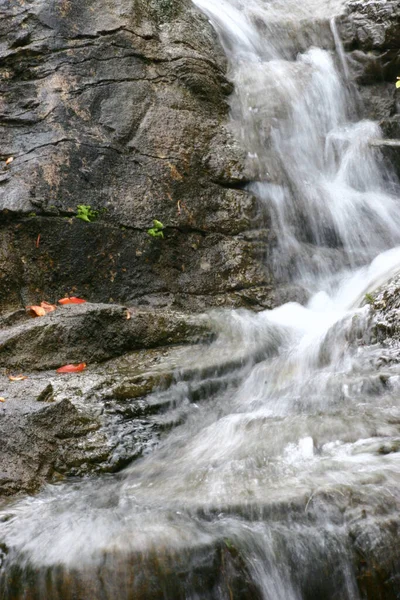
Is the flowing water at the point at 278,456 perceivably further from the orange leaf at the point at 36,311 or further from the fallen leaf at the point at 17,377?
the orange leaf at the point at 36,311

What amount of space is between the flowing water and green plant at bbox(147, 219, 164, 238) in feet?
3.66

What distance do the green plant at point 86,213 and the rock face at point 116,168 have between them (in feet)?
0.14

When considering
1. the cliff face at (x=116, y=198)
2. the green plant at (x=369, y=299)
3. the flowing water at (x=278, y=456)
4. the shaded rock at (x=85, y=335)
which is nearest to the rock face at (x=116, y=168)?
the cliff face at (x=116, y=198)

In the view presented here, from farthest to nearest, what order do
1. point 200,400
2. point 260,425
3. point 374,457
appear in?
point 200,400 → point 260,425 → point 374,457

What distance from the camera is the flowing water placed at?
285cm

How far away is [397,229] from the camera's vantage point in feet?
22.5

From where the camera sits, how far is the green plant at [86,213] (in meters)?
5.82

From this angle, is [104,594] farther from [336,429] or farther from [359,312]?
[359,312]

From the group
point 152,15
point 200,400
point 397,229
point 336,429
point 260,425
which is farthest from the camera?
point 152,15

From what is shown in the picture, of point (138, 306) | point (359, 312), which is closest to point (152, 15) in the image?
point (138, 306)

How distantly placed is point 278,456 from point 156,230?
3078mm

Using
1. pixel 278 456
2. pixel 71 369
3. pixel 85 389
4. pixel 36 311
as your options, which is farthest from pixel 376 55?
pixel 278 456

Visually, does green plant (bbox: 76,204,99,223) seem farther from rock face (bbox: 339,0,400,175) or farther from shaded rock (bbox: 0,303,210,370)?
rock face (bbox: 339,0,400,175)

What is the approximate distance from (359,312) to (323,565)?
2.42 metres
